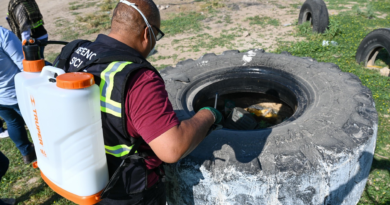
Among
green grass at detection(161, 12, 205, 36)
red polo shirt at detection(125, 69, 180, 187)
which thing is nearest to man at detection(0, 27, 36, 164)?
red polo shirt at detection(125, 69, 180, 187)

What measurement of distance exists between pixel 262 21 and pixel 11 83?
6.68 m

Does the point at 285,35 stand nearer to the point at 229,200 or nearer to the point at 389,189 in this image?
the point at 389,189

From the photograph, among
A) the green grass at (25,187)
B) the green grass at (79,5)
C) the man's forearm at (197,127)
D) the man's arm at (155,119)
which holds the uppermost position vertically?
the man's arm at (155,119)

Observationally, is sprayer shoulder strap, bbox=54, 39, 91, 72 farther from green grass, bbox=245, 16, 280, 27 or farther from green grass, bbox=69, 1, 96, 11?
green grass, bbox=69, 1, 96, 11

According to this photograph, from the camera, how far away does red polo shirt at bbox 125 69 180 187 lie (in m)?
1.36

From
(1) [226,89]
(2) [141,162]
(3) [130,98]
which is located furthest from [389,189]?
(3) [130,98]

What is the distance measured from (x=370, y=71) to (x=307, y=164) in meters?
4.05

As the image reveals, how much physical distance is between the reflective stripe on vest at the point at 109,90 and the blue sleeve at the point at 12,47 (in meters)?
2.10

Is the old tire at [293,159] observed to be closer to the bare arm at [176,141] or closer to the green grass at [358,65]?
the bare arm at [176,141]

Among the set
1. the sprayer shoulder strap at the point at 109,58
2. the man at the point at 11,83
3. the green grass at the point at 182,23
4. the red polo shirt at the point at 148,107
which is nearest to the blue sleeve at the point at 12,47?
the man at the point at 11,83

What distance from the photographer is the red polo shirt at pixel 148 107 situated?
1.36 meters

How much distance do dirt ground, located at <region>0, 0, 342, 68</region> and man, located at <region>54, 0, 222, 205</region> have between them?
413 centimetres

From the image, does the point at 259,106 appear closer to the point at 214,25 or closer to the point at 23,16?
the point at 23,16

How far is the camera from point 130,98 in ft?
4.63
